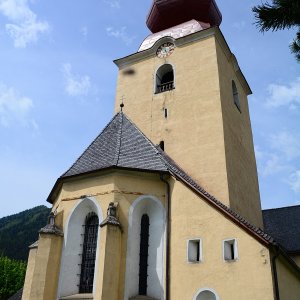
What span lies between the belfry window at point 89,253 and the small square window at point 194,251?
9.39ft

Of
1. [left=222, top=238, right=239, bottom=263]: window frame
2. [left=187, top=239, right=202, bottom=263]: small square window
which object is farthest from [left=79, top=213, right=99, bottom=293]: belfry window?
[left=222, top=238, right=239, bottom=263]: window frame

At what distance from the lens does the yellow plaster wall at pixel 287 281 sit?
36.0 feet

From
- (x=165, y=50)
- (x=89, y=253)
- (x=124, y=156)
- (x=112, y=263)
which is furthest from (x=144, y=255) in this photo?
(x=165, y=50)

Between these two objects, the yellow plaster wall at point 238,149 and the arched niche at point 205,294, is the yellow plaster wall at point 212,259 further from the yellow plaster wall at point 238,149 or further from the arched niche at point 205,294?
the yellow plaster wall at point 238,149

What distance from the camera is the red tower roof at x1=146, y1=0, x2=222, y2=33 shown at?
22.7m

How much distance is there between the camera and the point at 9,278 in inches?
1085

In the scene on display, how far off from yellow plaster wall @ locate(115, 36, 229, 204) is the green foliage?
49.6 feet

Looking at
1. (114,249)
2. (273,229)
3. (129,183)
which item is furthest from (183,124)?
(273,229)

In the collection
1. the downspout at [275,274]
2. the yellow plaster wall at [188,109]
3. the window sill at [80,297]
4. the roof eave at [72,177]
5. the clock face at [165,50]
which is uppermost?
the clock face at [165,50]

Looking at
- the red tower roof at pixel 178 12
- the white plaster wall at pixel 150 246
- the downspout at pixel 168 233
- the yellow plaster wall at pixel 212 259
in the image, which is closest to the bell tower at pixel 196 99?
the red tower roof at pixel 178 12

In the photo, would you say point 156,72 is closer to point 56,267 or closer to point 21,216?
point 56,267

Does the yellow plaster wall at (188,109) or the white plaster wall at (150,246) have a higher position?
the yellow plaster wall at (188,109)

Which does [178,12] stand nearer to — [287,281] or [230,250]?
[230,250]

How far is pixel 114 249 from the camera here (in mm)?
11398
